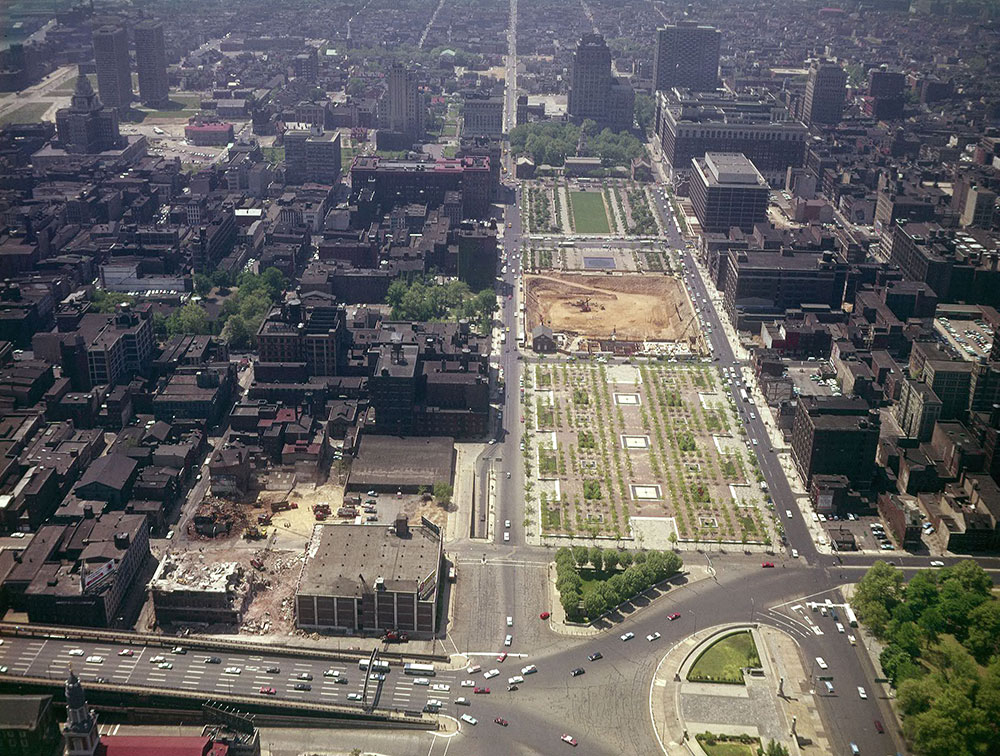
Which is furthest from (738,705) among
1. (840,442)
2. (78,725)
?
(78,725)

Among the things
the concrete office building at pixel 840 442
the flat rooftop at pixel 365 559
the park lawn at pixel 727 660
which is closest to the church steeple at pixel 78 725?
the flat rooftop at pixel 365 559

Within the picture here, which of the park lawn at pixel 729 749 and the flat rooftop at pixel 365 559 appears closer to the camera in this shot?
the park lawn at pixel 729 749

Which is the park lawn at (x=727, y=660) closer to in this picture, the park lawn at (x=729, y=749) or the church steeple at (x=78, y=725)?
the park lawn at (x=729, y=749)

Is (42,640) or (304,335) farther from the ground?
(304,335)

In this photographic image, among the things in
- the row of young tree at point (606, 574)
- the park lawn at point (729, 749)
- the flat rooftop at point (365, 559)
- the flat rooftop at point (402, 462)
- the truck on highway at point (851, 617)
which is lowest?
the park lawn at point (729, 749)

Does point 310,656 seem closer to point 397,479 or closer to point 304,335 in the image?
point 397,479

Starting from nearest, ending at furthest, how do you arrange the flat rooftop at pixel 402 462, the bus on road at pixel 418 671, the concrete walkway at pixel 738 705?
Answer: the concrete walkway at pixel 738 705 < the bus on road at pixel 418 671 < the flat rooftop at pixel 402 462

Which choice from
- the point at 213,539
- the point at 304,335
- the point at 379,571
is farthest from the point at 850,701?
the point at 304,335

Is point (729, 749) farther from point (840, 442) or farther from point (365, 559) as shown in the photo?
point (840, 442)
